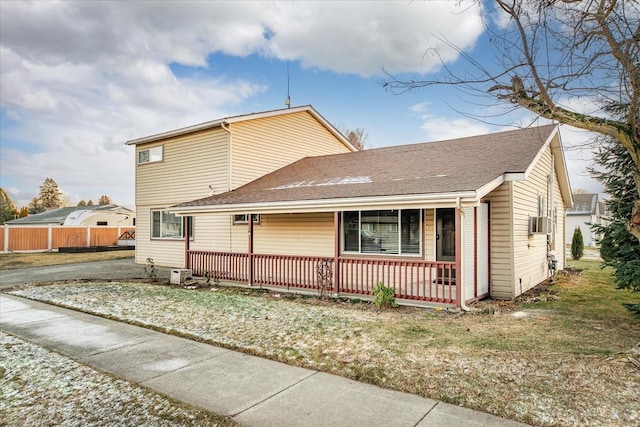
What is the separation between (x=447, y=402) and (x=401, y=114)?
12547 millimetres

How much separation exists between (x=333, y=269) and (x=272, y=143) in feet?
23.5

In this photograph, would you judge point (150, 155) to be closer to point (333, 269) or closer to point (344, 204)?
point (333, 269)

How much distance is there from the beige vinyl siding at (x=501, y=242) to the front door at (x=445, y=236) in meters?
0.87

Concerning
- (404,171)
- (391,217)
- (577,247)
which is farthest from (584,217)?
(391,217)

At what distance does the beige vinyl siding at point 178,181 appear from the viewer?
44.9 ft

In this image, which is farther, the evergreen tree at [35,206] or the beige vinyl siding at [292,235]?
the evergreen tree at [35,206]

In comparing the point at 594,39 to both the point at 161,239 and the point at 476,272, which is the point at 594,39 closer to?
the point at 476,272

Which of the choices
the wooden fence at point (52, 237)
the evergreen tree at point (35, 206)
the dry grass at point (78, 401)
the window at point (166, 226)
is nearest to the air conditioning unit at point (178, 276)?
the window at point (166, 226)

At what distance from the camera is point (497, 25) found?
5047mm

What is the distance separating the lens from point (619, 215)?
24.2 ft

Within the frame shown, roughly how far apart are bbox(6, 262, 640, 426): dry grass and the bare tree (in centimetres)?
207

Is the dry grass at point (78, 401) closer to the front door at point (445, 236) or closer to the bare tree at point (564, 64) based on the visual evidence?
the bare tree at point (564, 64)

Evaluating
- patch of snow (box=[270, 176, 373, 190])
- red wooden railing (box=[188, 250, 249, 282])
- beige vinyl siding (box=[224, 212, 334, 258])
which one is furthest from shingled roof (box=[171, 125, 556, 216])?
red wooden railing (box=[188, 250, 249, 282])

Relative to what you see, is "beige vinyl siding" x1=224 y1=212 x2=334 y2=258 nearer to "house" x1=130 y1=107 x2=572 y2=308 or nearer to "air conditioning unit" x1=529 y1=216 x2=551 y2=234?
"house" x1=130 y1=107 x2=572 y2=308
